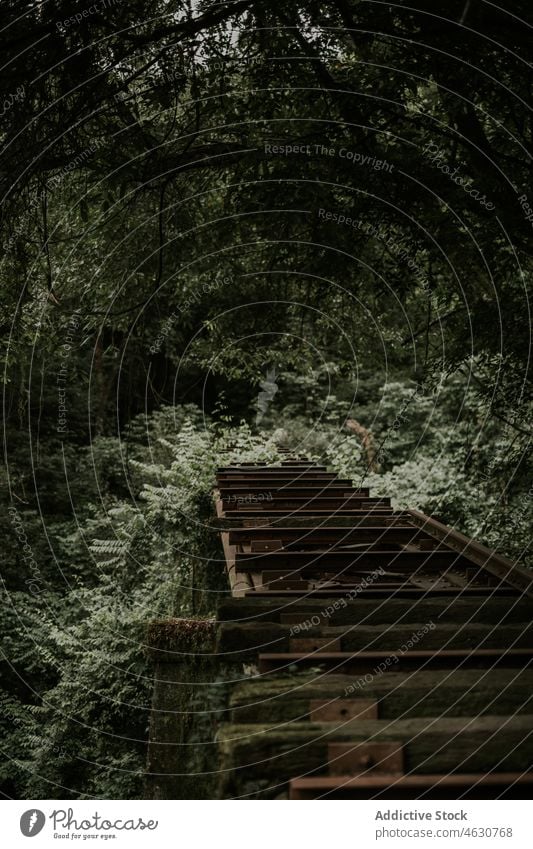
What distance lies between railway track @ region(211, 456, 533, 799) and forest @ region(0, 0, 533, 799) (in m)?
2.52

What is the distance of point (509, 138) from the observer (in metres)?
6.13

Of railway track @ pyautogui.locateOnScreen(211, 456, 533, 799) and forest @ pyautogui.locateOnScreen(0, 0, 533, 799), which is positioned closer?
railway track @ pyautogui.locateOnScreen(211, 456, 533, 799)

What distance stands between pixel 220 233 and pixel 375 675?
536 cm

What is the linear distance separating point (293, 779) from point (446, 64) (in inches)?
193

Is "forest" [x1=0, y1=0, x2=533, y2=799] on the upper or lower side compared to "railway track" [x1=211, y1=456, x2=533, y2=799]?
upper

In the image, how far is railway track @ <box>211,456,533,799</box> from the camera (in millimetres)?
2260

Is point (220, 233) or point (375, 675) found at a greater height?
point (220, 233)

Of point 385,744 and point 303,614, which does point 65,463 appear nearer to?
point 303,614

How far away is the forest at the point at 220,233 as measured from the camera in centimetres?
504

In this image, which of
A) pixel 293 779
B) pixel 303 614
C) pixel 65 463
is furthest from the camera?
pixel 65 463

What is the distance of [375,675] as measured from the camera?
2.93m

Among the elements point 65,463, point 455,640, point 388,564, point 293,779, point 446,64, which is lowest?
point 293,779

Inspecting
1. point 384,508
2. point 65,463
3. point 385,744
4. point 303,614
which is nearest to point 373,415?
point 65,463

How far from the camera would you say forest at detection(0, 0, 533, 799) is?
504cm
